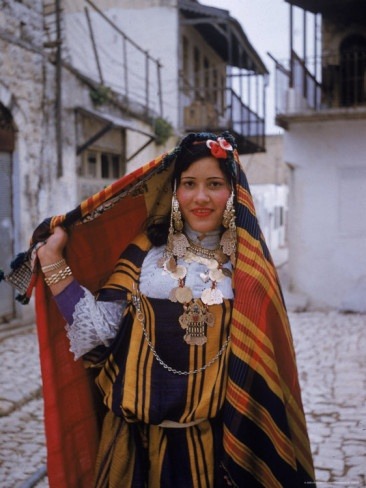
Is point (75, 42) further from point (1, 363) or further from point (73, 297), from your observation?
point (73, 297)

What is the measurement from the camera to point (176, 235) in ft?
7.20

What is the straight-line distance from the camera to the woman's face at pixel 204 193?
2.08 metres

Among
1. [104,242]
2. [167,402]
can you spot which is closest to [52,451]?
[167,402]

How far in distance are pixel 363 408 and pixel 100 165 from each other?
22.7ft

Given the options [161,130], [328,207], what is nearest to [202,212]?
[328,207]

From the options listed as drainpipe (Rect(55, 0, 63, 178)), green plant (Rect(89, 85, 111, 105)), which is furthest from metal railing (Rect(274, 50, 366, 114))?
drainpipe (Rect(55, 0, 63, 178))

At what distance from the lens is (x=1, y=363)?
6074 mm

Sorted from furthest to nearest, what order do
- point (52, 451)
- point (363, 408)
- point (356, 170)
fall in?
1. point (356, 170)
2. point (363, 408)
3. point (52, 451)

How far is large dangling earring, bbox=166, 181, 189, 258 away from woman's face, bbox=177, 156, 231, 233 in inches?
1.2

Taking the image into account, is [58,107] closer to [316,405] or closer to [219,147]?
[316,405]

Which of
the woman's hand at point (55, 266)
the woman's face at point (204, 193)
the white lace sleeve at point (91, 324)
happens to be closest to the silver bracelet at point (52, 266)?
the woman's hand at point (55, 266)

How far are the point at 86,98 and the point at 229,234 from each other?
7932 millimetres

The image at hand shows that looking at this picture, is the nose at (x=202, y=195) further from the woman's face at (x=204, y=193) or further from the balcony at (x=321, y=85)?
the balcony at (x=321, y=85)

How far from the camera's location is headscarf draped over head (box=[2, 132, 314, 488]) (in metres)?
2.01
